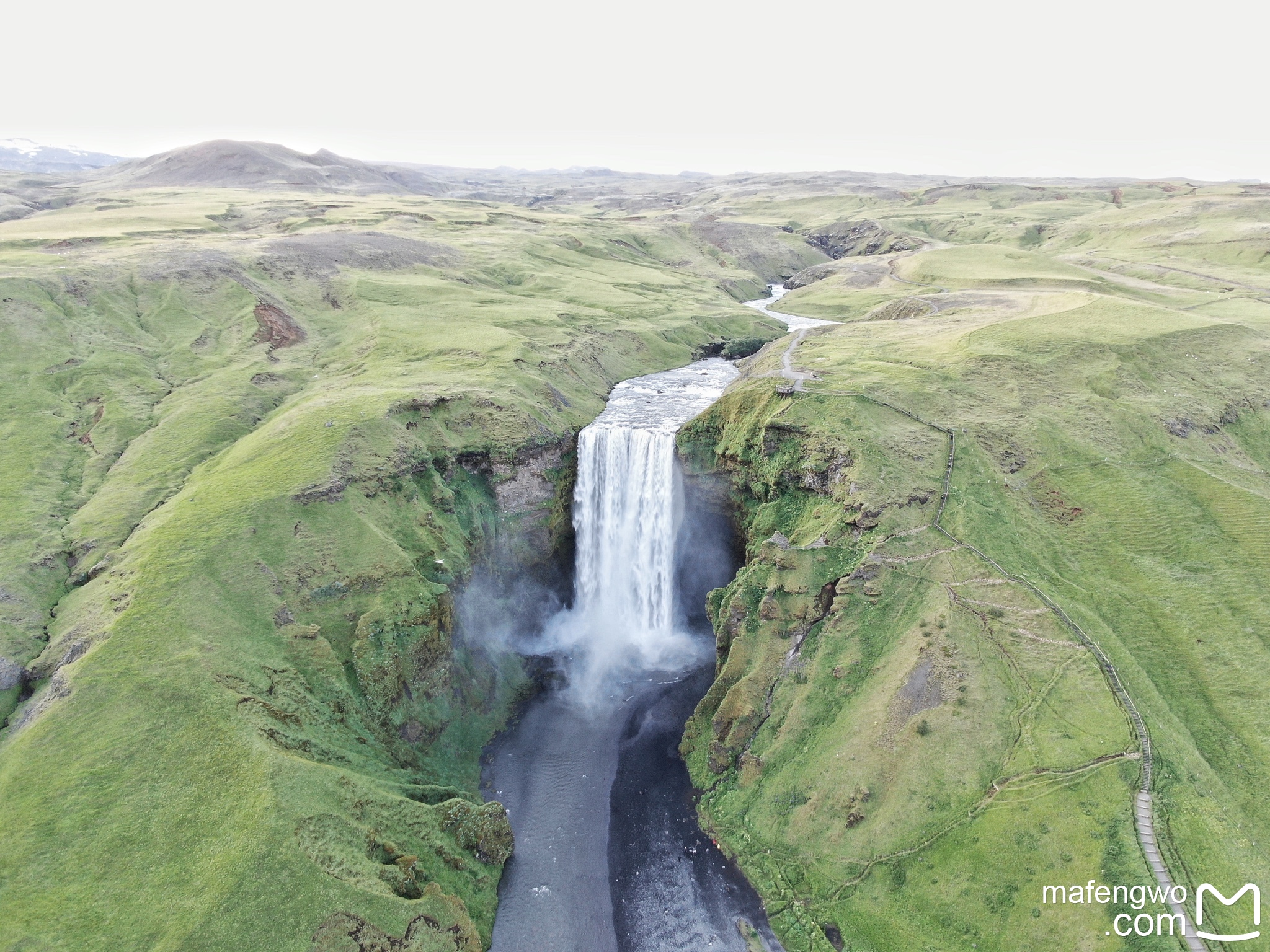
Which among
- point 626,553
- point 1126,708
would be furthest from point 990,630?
point 626,553

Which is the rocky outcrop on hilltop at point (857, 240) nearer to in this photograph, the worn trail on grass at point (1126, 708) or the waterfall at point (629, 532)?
the worn trail on grass at point (1126, 708)

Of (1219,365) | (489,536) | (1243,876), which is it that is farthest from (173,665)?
(1219,365)

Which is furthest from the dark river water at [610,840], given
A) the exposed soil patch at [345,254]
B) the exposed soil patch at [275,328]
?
the exposed soil patch at [345,254]

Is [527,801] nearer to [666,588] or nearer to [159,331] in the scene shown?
[666,588]

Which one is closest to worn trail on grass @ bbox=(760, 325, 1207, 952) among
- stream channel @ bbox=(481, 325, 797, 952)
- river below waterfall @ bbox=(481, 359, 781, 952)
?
river below waterfall @ bbox=(481, 359, 781, 952)

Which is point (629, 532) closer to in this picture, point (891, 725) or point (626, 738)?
point (626, 738)

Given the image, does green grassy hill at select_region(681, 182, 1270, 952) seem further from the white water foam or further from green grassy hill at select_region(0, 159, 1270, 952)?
the white water foam
